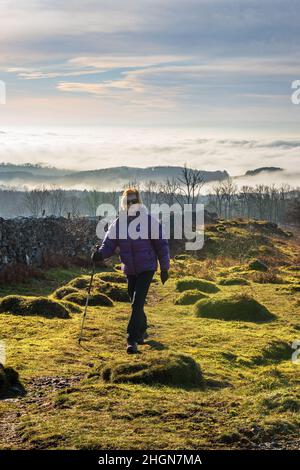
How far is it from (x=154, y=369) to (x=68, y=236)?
2186 centimetres

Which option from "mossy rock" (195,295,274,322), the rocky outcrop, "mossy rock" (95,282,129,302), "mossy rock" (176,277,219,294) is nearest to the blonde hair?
"mossy rock" (195,295,274,322)

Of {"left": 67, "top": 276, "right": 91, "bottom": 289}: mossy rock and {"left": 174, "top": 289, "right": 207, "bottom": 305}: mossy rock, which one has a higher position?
{"left": 67, "top": 276, "right": 91, "bottom": 289}: mossy rock

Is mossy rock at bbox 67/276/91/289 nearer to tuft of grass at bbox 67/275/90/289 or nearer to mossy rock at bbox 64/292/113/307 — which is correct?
tuft of grass at bbox 67/275/90/289

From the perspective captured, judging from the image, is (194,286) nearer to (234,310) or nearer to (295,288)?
(295,288)

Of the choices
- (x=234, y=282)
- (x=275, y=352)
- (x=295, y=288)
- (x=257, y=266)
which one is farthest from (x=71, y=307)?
(x=257, y=266)

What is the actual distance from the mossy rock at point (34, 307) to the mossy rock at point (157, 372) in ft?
18.6

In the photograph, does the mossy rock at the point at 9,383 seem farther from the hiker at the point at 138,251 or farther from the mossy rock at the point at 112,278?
the mossy rock at the point at 112,278

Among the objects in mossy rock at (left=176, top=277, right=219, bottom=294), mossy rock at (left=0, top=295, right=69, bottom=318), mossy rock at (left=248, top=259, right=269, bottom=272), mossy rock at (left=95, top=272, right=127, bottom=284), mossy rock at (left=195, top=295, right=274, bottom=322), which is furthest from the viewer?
mossy rock at (left=248, top=259, right=269, bottom=272)

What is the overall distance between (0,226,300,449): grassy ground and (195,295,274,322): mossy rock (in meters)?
0.60

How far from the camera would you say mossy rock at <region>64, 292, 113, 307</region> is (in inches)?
651

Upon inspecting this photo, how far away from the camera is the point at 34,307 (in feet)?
46.3

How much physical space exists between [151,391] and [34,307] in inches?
272
